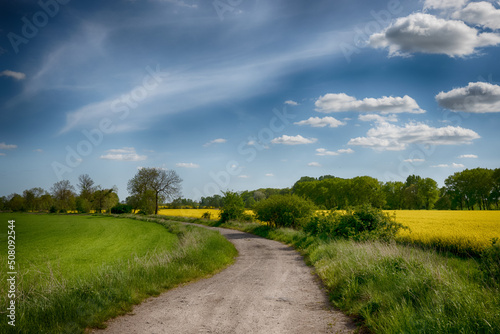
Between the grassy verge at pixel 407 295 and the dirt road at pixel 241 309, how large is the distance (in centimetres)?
52

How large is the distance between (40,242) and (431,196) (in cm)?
8140

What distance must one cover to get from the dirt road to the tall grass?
0.51 metres

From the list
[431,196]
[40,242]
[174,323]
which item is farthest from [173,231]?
[431,196]

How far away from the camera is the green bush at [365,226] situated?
1548cm

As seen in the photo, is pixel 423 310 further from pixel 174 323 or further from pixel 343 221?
pixel 343 221

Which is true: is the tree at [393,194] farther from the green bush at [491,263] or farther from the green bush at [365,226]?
the green bush at [491,263]

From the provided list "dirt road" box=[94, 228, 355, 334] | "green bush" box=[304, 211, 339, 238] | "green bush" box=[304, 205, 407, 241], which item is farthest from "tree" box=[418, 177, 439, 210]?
"dirt road" box=[94, 228, 355, 334]

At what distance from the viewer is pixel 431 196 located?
250 feet

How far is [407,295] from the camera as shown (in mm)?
6223

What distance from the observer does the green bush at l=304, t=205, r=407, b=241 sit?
1548 cm

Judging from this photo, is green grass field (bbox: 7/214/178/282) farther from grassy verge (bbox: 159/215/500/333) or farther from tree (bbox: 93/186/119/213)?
tree (bbox: 93/186/119/213)

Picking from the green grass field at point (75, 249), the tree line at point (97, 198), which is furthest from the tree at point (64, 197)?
the green grass field at point (75, 249)

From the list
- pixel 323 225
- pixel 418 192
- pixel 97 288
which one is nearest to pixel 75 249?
pixel 97 288

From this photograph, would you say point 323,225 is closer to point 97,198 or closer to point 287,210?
point 287,210
